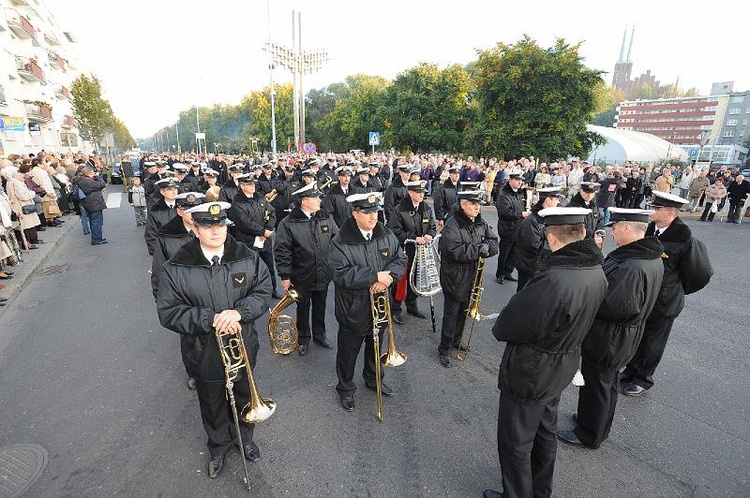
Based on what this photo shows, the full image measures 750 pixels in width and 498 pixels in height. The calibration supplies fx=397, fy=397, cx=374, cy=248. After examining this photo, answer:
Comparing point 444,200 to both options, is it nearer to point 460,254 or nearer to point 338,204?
point 338,204

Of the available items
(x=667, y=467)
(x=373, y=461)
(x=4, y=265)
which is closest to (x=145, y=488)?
(x=373, y=461)

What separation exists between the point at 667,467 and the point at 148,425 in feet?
16.8

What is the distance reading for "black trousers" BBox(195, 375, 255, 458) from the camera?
3.37m

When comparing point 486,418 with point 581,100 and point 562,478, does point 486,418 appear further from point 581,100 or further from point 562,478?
point 581,100

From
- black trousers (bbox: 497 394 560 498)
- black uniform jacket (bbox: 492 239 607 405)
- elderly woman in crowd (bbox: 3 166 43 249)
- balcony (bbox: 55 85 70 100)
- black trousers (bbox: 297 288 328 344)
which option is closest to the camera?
black uniform jacket (bbox: 492 239 607 405)

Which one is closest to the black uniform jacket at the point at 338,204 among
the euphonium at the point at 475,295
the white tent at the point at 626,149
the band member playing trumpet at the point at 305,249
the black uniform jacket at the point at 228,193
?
the black uniform jacket at the point at 228,193

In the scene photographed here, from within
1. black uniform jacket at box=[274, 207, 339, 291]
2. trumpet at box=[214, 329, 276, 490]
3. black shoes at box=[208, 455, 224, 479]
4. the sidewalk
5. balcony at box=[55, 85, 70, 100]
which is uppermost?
balcony at box=[55, 85, 70, 100]

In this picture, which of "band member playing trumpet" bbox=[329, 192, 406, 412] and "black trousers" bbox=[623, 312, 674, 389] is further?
"black trousers" bbox=[623, 312, 674, 389]

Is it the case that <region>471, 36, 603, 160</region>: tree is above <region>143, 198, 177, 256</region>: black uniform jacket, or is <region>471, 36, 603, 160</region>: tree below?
above

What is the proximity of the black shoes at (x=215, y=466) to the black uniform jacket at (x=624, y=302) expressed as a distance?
3468 mm

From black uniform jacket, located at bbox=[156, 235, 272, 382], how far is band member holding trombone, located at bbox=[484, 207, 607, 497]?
2037mm

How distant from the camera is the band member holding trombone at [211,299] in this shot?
3.06 meters

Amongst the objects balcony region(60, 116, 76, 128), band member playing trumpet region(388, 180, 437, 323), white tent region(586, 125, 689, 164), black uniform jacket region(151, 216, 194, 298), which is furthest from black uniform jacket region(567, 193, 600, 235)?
balcony region(60, 116, 76, 128)

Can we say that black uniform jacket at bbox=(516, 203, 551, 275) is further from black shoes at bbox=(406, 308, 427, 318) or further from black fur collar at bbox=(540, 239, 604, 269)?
black fur collar at bbox=(540, 239, 604, 269)
